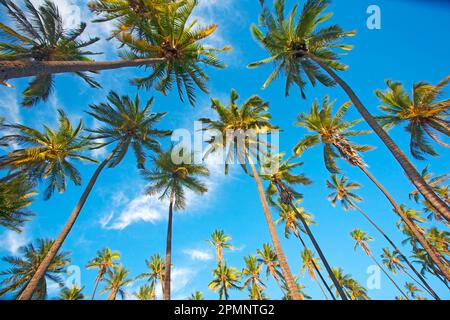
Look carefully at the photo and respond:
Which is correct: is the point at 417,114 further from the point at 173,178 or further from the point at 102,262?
the point at 102,262

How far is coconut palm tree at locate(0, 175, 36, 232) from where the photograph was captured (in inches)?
531

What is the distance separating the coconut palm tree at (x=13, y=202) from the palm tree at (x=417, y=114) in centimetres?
2795

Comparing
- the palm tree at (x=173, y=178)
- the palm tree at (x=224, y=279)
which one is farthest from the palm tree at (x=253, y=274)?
the palm tree at (x=173, y=178)

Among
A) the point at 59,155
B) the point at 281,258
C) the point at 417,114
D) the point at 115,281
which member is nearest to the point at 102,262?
the point at 115,281

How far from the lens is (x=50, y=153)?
702 inches

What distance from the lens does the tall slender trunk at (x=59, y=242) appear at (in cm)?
1041

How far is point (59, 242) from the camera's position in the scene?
11.9 metres

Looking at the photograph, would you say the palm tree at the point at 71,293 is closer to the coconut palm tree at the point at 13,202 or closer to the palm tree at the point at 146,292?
the palm tree at the point at 146,292

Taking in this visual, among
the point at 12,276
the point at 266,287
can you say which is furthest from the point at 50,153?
the point at 266,287

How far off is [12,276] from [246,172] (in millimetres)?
22586

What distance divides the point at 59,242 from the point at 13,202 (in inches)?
221

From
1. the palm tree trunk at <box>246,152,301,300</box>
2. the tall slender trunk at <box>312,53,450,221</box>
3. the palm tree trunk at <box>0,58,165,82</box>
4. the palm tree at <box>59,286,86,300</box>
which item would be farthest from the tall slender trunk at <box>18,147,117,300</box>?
the palm tree at <box>59,286,86,300</box>
